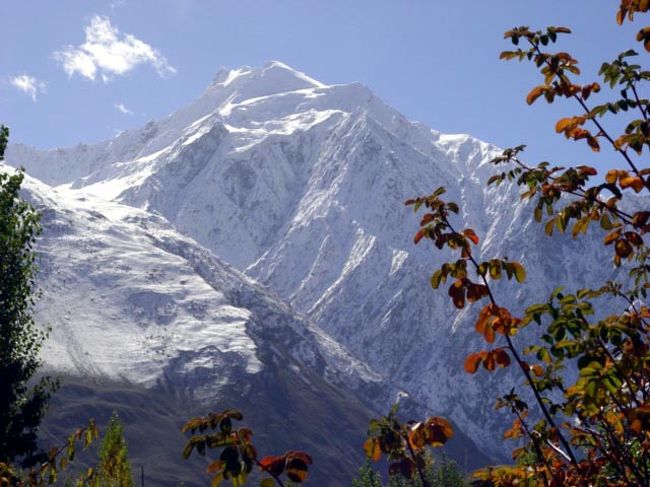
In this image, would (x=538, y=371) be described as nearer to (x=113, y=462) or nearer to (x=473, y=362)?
(x=473, y=362)

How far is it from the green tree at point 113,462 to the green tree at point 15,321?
3.22 meters

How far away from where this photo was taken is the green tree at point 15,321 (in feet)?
100

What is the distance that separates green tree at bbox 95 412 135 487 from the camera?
25.0 meters

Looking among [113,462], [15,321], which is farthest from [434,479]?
[113,462]

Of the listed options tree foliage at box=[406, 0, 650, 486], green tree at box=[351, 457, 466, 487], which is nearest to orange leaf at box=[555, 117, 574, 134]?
tree foliage at box=[406, 0, 650, 486]

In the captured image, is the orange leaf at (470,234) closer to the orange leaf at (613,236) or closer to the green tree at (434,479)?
the orange leaf at (613,236)

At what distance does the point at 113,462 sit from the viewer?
2542cm

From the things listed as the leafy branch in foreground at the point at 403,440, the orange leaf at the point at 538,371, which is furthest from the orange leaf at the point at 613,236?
the leafy branch in foreground at the point at 403,440

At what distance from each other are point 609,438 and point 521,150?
297cm

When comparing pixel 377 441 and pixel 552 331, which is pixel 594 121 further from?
pixel 377 441

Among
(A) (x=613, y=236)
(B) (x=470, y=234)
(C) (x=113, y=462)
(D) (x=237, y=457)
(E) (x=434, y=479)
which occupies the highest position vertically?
(A) (x=613, y=236)

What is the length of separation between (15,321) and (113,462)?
9757 millimetres

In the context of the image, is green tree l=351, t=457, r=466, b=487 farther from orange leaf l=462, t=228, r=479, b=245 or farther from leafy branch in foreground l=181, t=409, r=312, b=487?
leafy branch in foreground l=181, t=409, r=312, b=487

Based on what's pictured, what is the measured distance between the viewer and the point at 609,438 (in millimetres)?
8922
